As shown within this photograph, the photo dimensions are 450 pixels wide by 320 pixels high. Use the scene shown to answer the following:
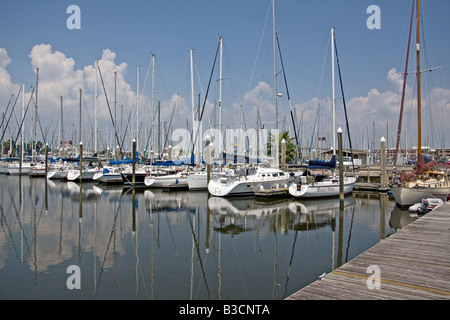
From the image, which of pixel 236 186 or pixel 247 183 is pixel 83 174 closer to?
pixel 236 186

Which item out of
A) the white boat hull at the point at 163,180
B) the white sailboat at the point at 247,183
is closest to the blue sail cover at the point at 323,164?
the white sailboat at the point at 247,183

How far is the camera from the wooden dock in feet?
22.2

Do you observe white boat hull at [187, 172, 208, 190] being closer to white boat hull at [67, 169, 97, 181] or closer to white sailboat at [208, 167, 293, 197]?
white sailboat at [208, 167, 293, 197]

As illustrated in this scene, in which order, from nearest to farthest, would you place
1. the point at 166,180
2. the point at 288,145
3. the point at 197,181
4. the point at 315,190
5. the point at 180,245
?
the point at 180,245, the point at 315,190, the point at 197,181, the point at 166,180, the point at 288,145

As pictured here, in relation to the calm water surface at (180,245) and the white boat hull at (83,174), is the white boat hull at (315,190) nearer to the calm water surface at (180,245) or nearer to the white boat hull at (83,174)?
the calm water surface at (180,245)

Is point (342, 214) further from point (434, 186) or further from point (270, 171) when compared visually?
point (270, 171)

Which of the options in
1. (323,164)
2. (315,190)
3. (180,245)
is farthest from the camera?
(323,164)

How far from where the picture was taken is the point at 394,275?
790 cm

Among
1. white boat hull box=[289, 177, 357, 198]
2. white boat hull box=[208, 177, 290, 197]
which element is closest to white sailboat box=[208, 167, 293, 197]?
white boat hull box=[208, 177, 290, 197]

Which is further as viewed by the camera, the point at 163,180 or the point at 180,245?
the point at 163,180

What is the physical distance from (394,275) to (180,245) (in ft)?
30.0

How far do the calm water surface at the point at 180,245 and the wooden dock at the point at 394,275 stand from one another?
2124 mm

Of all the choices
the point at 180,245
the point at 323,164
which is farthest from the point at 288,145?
the point at 180,245
